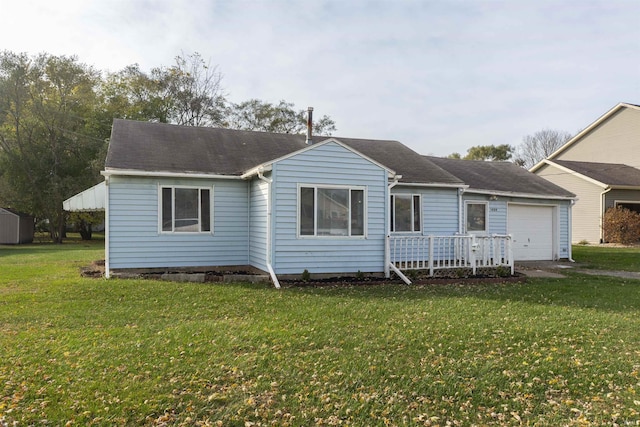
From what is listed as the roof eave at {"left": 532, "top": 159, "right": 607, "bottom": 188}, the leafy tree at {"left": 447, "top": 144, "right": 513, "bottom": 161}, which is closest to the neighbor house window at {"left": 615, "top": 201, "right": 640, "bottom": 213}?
the roof eave at {"left": 532, "top": 159, "right": 607, "bottom": 188}

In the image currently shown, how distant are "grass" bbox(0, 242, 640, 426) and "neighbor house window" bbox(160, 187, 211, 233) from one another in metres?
3.23

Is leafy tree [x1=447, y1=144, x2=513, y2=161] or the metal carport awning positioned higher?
leafy tree [x1=447, y1=144, x2=513, y2=161]

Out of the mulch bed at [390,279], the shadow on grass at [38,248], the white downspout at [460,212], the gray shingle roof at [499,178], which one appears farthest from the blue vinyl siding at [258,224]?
the shadow on grass at [38,248]

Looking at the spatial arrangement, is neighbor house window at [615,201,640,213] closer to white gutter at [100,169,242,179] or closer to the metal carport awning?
white gutter at [100,169,242,179]

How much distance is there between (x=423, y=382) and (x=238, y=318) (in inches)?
134

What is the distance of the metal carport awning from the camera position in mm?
11286

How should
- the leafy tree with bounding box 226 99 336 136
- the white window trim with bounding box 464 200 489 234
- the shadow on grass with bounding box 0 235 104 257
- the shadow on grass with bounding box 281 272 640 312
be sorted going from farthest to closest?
1. the leafy tree with bounding box 226 99 336 136
2. the shadow on grass with bounding box 0 235 104 257
3. the white window trim with bounding box 464 200 489 234
4. the shadow on grass with bounding box 281 272 640 312

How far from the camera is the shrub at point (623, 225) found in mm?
21656

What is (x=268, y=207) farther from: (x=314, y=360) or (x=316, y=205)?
(x=314, y=360)

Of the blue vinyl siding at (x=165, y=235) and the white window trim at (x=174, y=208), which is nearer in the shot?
the blue vinyl siding at (x=165, y=235)

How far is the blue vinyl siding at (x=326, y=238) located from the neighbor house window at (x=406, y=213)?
1.95 m

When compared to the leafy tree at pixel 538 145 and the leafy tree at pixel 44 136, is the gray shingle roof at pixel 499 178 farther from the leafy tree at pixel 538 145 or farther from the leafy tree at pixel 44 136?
the leafy tree at pixel 538 145

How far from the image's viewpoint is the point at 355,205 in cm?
1073

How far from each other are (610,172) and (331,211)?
22189 mm
